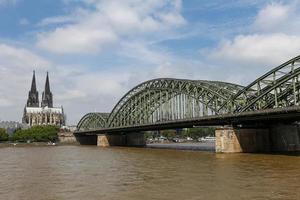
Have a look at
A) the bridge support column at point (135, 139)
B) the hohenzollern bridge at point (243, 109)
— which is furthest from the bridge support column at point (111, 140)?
the hohenzollern bridge at point (243, 109)

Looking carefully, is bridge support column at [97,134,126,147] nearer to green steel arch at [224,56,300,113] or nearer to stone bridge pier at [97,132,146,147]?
stone bridge pier at [97,132,146,147]

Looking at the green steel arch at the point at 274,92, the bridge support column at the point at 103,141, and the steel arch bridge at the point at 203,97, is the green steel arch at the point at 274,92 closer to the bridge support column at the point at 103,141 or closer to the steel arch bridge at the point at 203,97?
the steel arch bridge at the point at 203,97

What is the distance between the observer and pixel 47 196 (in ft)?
98.9

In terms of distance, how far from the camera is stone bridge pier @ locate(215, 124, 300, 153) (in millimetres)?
80500

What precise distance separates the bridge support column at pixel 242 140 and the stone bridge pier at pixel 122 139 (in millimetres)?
72874

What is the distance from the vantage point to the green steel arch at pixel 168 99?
99125mm

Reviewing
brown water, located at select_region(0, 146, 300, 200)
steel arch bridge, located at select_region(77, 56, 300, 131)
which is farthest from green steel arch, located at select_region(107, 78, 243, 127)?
brown water, located at select_region(0, 146, 300, 200)

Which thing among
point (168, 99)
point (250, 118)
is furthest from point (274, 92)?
point (168, 99)

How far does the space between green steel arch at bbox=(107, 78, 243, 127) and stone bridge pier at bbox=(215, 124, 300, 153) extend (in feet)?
41.8

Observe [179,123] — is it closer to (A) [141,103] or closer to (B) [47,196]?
(A) [141,103]

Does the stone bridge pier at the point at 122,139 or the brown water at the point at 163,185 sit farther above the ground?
the stone bridge pier at the point at 122,139

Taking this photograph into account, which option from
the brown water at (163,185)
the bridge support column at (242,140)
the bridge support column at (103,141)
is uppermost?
the bridge support column at (103,141)

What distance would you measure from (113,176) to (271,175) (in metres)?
15.3

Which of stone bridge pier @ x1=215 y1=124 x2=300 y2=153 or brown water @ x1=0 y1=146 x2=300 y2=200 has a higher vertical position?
stone bridge pier @ x1=215 y1=124 x2=300 y2=153
